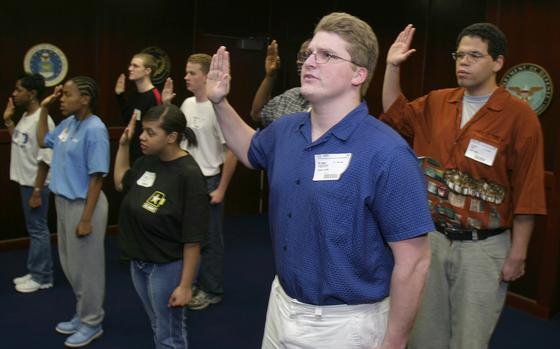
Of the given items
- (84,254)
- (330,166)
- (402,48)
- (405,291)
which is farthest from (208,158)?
(405,291)

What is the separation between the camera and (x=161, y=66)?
231 inches

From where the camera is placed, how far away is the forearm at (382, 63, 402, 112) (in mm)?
2385

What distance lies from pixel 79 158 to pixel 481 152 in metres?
2.08

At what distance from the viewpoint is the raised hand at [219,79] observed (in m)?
1.87

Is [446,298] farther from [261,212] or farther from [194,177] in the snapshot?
[261,212]

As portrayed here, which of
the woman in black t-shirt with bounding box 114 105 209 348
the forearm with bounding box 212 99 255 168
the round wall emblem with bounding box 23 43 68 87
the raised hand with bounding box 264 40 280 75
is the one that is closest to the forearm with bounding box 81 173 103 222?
the woman in black t-shirt with bounding box 114 105 209 348

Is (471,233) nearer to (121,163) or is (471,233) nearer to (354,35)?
(354,35)

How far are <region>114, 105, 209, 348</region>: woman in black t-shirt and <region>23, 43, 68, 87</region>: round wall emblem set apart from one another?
114 inches

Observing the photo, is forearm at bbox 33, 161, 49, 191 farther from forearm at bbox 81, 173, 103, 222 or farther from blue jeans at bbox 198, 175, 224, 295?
blue jeans at bbox 198, 175, 224, 295

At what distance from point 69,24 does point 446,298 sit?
4.11m

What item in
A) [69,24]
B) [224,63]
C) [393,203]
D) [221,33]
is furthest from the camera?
[221,33]

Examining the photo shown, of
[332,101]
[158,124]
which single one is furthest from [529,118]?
[158,124]

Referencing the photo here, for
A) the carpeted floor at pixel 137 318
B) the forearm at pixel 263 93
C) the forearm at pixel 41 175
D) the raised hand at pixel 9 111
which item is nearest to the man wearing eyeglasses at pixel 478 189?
the forearm at pixel 263 93

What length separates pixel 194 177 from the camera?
2516 mm
